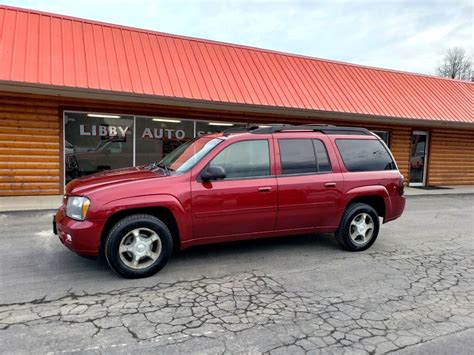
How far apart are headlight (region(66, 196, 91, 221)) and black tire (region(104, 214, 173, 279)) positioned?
37 centimetres

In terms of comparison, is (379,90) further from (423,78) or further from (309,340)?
(309,340)

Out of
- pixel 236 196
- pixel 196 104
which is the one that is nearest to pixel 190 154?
pixel 236 196

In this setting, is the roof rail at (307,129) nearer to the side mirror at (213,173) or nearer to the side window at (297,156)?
the side window at (297,156)

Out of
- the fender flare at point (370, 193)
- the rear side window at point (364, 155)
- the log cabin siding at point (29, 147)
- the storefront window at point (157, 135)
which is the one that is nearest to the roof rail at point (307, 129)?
the rear side window at point (364, 155)

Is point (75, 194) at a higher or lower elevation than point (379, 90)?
lower

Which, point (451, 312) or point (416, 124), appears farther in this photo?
point (416, 124)

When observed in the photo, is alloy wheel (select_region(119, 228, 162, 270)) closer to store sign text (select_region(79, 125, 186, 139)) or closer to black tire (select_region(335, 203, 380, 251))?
black tire (select_region(335, 203, 380, 251))

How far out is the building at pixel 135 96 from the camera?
9.10 meters

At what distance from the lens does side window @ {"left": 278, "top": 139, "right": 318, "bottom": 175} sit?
5.26m

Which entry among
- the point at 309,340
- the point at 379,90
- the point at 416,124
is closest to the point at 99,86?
the point at 309,340

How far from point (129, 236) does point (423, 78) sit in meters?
14.8

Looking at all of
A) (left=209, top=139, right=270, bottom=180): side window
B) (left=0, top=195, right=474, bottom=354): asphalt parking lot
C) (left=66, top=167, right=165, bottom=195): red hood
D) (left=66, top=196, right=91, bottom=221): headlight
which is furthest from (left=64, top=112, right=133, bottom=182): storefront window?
(left=209, top=139, right=270, bottom=180): side window

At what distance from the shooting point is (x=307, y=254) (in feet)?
18.2

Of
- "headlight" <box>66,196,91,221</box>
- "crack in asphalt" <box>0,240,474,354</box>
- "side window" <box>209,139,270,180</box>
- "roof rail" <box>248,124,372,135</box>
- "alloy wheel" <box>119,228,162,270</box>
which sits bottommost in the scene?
"crack in asphalt" <box>0,240,474,354</box>
